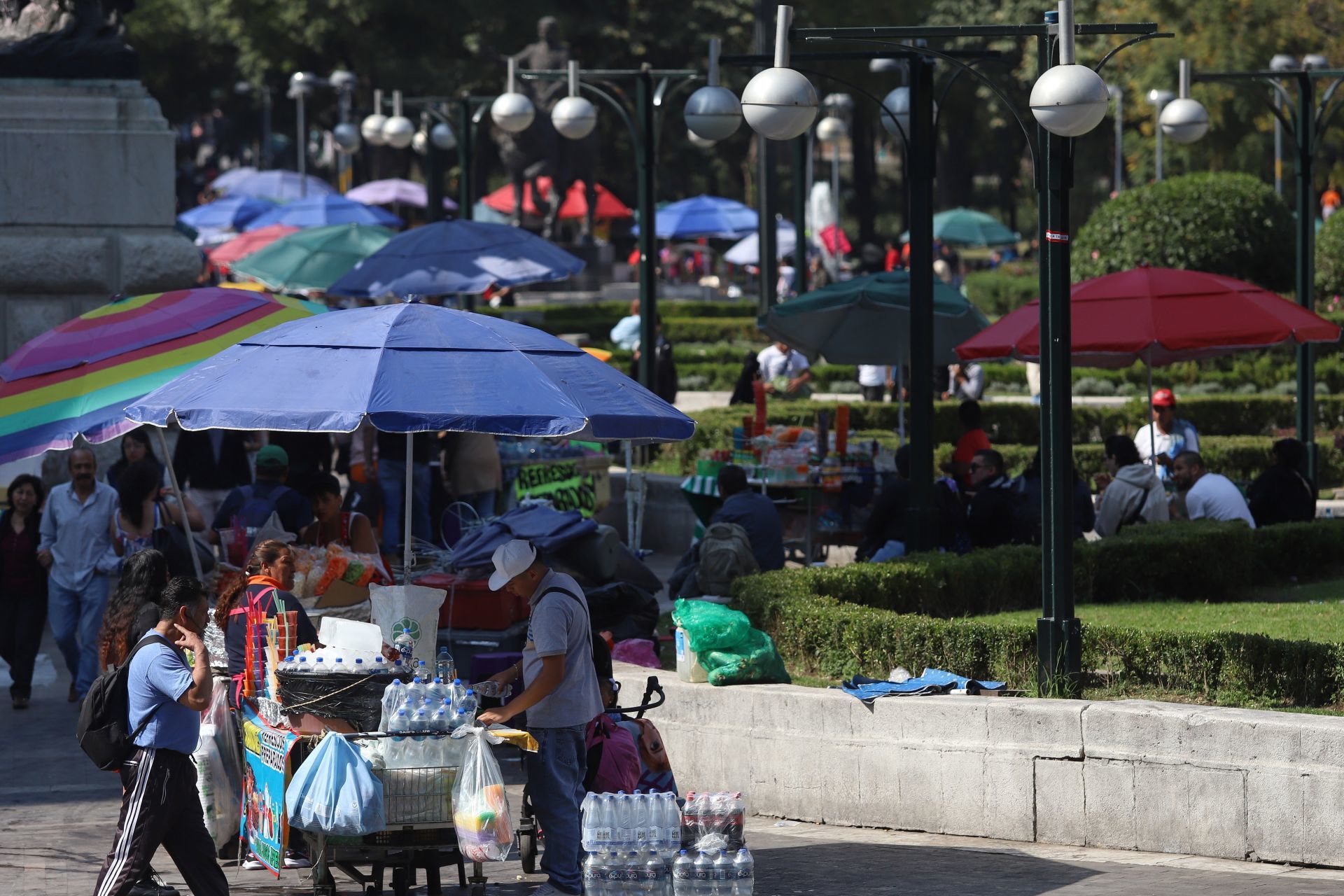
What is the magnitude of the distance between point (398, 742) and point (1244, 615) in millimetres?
5607

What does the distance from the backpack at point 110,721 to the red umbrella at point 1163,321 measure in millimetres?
7657

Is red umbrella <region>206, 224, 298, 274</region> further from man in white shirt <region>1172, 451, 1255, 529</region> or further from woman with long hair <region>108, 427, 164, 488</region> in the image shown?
man in white shirt <region>1172, 451, 1255, 529</region>

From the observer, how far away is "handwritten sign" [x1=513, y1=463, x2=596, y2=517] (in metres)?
15.9

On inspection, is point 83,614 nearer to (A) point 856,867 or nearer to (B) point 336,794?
(B) point 336,794

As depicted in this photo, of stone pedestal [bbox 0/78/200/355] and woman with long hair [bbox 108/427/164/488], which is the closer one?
woman with long hair [bbox 108/427/164/488]

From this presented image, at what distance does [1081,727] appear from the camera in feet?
27.7

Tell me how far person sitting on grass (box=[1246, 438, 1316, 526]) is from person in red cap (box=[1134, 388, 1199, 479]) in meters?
1.12

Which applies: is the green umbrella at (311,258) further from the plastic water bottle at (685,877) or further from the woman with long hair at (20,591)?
the plastic water bottle at (685,877)

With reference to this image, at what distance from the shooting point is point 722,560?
38.1 ft

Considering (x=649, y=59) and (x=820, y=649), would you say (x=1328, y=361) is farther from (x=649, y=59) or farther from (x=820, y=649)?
(x=649, y=59)

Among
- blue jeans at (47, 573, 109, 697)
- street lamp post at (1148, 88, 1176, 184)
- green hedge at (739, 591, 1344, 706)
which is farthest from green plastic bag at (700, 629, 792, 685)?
street lamp post at (1148, 88, 1176, 184)

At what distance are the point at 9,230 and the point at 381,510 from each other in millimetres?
3578

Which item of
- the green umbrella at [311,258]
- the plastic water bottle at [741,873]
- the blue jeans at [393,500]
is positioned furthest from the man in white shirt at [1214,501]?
the green umbrella at [311,258]

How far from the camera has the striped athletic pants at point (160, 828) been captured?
729 centimetres
